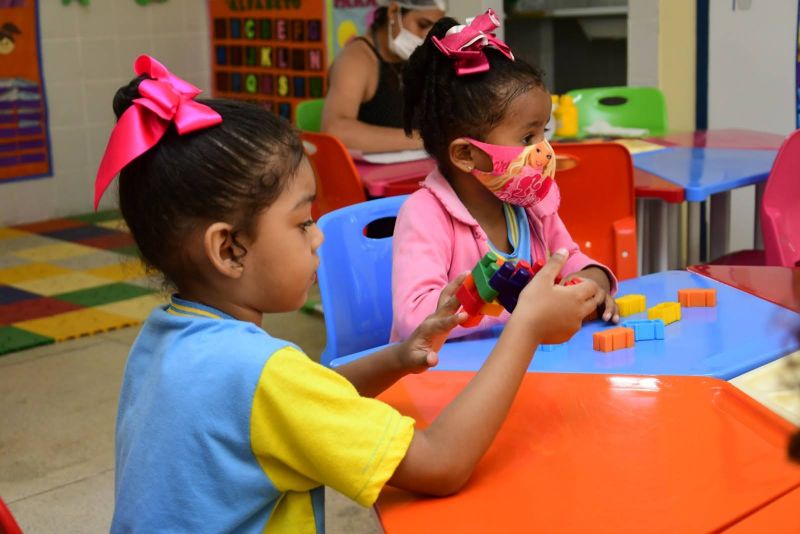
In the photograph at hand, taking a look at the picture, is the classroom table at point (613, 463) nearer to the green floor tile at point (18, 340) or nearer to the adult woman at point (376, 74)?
the adult woman at point (376, 74)

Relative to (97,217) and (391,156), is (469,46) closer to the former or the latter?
(391,156)

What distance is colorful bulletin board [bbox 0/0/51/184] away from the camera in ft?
19.1

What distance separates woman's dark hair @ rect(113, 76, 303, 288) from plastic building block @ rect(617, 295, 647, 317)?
2.27 feet

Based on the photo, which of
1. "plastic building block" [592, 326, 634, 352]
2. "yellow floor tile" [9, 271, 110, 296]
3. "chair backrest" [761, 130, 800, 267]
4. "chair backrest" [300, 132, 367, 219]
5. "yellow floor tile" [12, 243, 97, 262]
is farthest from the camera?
"yellow floor tile" [12, 243, 97, 262]

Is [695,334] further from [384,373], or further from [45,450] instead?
[45,450]

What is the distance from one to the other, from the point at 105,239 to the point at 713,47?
3218mm

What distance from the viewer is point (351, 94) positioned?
11.9 feet

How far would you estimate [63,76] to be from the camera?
6.10 m

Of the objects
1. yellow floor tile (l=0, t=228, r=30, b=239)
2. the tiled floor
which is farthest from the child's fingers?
yellow floor tile (l=0, t=228, r=30, b=239)

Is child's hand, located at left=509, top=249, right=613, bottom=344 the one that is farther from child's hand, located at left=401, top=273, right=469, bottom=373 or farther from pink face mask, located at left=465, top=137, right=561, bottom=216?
pink face mask, located at left=465, top=137, right=561, bottom=216

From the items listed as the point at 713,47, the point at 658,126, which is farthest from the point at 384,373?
the point at 713,47

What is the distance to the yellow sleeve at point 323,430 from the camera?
1.04 m

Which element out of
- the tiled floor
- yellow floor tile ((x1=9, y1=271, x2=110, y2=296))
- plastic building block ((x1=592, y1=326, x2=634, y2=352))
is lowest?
the tiled floor

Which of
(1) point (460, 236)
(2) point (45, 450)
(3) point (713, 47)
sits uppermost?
(3) point (713, 47)
